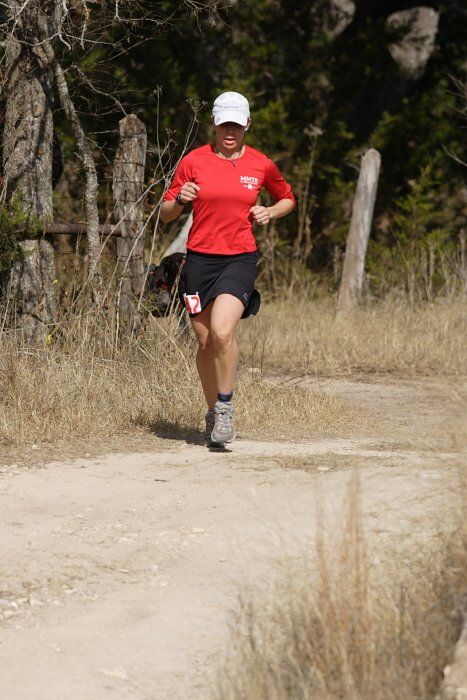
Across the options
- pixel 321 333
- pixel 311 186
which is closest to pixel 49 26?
pixel 321 333

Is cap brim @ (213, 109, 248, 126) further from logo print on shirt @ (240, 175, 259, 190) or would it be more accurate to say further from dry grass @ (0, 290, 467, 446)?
dry grass @ (0, 290, 467, 446)

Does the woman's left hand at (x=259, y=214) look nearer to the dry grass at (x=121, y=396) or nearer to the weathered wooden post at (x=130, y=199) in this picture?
the dry grass at (x=121, y=396)

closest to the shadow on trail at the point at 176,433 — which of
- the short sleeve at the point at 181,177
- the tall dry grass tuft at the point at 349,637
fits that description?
the short sleeve at the point at 181,177

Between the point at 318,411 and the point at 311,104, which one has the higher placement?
the point at 311,104

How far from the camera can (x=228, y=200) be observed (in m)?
6.71

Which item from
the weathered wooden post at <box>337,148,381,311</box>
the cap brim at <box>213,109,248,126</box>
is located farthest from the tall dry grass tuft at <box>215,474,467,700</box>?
the weathered wooden post at <box>337,148,381,311</box>

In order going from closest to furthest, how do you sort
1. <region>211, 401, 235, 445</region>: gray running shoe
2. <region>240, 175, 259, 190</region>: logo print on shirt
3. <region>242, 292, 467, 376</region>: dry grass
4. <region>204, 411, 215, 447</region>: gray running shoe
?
1. <region>240, 175, 259, 190</region>: logo print on shirt
2. <region>211, 401, 235, 445</region>: gray running shoe
3. <region>204, 411, 215, 447</region>: gray running shoe
4. <region>242, 292, 467, 376</region>: dry grass

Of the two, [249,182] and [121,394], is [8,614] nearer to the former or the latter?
[249,182]

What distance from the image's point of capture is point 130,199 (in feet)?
29.5

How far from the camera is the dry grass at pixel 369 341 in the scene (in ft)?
35.7

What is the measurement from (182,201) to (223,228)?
0.27m

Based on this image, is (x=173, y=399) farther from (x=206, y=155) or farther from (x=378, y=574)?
(x=378, y=574)

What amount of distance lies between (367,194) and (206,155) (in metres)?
7.61

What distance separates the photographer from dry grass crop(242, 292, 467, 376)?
10891 mm
